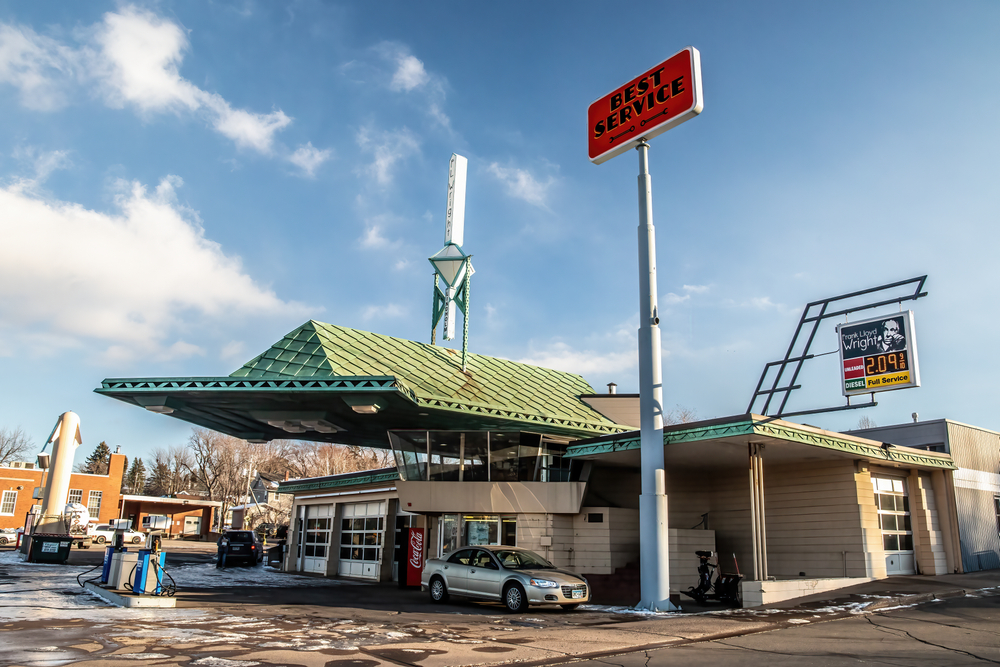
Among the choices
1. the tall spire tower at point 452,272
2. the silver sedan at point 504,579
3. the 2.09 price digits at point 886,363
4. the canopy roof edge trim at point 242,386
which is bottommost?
the silver sedan at point 504,579

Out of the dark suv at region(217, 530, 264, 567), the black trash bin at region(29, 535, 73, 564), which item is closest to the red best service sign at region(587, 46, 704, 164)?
the dark suv at region(217, 530, 264, 567)

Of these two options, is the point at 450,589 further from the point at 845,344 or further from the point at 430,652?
the point at 845,344

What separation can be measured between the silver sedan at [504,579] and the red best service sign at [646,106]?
34.4 feet

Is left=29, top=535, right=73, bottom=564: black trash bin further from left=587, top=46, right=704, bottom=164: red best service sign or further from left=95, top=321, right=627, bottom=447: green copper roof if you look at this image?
left=587, top=46, right=704, bottom=164: red best service sign

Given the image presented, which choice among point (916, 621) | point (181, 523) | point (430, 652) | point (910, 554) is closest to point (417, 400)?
point (430, 652)

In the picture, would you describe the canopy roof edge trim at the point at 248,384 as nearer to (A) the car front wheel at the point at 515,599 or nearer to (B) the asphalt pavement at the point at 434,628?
(B) the asphalt pavement at the point at 434,628

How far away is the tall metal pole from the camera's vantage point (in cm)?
1448

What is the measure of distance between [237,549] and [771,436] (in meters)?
25.7

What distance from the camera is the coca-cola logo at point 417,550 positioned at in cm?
2233

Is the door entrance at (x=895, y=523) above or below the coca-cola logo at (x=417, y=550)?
above

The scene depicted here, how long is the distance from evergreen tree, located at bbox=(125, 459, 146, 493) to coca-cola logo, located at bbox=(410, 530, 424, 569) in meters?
77.2

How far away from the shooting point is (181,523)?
65125 mm

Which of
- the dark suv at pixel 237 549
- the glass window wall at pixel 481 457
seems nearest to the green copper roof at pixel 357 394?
the glass window wall at pixel 481 457

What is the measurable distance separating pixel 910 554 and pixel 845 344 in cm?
869
